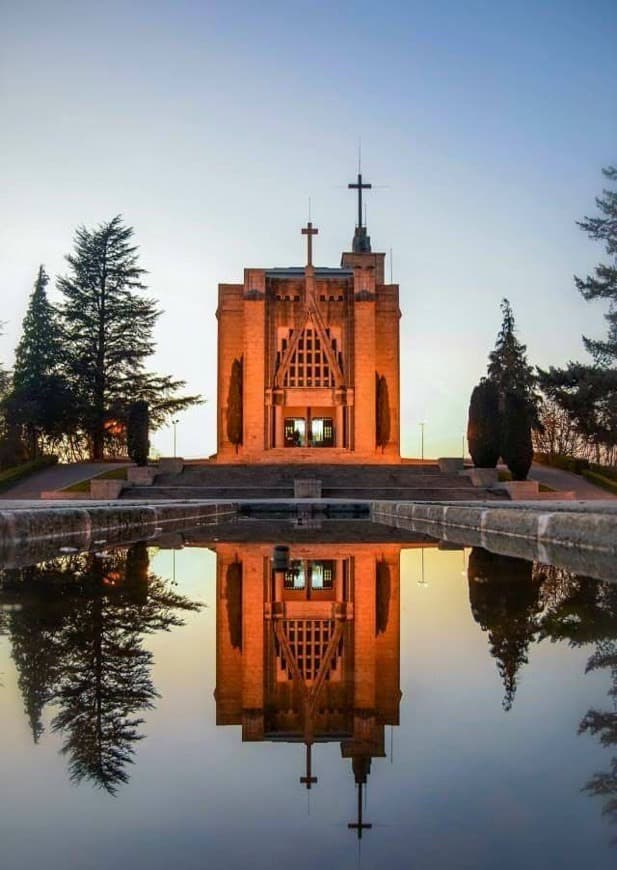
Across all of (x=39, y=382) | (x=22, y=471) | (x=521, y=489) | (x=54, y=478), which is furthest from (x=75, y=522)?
(x=39, y=382)

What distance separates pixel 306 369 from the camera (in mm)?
38406

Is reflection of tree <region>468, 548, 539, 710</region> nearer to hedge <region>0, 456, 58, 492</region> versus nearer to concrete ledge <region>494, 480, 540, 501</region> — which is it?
concrete ledge <region>494, 480, 540, 501</region>

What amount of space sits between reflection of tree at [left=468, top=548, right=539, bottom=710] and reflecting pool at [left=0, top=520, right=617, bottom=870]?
22 millimetres

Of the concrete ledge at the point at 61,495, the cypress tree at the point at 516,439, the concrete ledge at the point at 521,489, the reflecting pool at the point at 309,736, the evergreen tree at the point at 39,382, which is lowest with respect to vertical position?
the concrete ledge at the point at 61,495

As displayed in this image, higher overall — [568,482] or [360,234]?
[360,234]

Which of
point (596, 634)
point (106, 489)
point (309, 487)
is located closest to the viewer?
point (596, 634)

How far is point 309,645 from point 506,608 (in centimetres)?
129

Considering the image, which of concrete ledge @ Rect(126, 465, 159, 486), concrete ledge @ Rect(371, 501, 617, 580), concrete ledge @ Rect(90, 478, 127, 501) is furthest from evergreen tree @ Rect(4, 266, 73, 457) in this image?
concrete ledge @ Rect(371, 501, 617, 580)

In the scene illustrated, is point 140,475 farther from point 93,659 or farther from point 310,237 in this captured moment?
point 93,659

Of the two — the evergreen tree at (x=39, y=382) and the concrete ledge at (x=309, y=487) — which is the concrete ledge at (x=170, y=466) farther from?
the evergreen tree at (x=39, y=382)

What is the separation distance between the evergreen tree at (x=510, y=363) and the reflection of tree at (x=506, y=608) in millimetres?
42535

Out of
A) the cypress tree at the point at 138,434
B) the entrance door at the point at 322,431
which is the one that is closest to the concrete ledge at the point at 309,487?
the cypress tree at the point at 138,434

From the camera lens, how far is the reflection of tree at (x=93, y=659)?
1.54m

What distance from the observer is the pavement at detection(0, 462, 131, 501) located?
99.0ft
